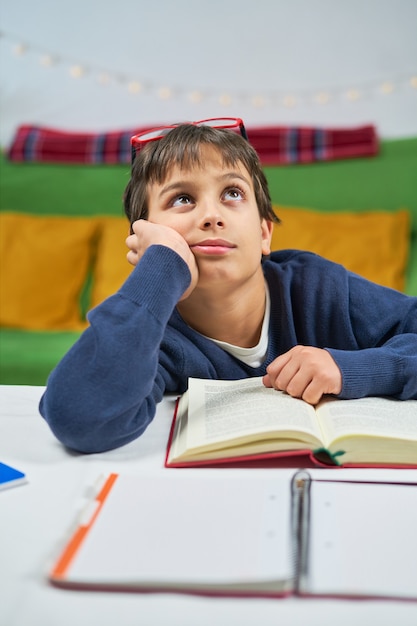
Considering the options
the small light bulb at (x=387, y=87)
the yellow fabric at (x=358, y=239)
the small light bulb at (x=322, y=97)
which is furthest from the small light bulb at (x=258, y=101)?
the yellow fabric at (x=358, y=239)

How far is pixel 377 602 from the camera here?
0.45m

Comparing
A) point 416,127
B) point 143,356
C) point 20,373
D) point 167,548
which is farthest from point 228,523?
point 416,127

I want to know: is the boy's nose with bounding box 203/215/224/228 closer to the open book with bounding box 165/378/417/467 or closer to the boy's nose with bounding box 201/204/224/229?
the boy's nose with bounding box 201/204/224/229

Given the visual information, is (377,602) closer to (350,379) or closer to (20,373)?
(350,379)

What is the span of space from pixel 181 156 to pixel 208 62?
1.89 meters

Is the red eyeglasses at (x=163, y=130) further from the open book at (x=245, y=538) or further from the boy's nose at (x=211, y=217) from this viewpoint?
the open book at (x=245, y=538)

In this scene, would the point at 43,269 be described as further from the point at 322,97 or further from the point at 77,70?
the point at 322,97

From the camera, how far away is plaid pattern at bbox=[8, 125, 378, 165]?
241 cm

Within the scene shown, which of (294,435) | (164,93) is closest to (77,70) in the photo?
(164,93)

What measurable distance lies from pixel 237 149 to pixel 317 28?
1803mm

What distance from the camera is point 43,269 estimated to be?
7.42ft

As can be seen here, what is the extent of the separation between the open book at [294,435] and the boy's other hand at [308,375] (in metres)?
0.04

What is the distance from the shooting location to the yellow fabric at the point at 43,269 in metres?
2.20

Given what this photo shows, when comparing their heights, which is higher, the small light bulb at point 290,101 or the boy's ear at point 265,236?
the small light bulb at point 290,101
